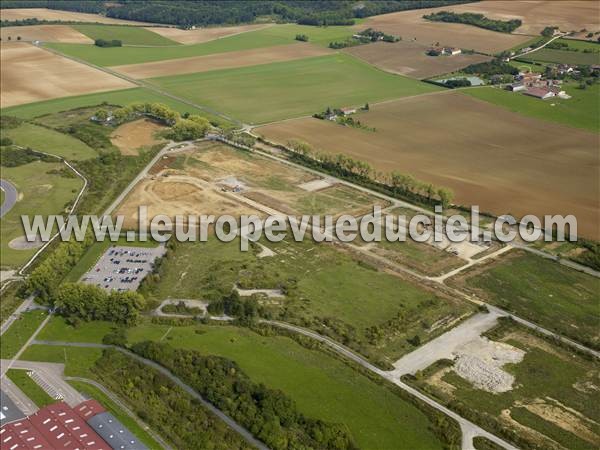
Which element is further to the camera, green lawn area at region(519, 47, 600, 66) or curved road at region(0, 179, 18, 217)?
green lawn area at region(519, 47, 600, 66)

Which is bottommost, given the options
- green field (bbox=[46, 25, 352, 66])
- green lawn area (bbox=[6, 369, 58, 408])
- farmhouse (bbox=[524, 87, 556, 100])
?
green lawn area (bbox=[6, 369, 58, 408])

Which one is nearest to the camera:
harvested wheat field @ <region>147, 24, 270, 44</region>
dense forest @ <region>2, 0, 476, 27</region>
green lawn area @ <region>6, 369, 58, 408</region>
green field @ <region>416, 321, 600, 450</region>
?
green field @ <region>416, 321, 600, 450</region>

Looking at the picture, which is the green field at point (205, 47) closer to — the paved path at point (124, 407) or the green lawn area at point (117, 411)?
the paved path at point (124, 407)

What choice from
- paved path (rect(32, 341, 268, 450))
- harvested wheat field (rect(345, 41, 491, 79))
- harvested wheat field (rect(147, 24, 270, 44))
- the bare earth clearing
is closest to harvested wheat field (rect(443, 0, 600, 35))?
harvested wheat field (rect(345, 41, 491, 79))

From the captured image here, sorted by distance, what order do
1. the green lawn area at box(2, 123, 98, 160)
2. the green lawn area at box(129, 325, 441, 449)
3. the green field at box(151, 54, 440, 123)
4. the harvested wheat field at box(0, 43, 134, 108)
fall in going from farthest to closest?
the harvested wheat field at box(0, 43, 134, 108) → the green field at box(151, 54, 440, 123) → the green lawn area at box(2, 123, 98, 160) → the green lawn area at box(129, 325, 441, 449)

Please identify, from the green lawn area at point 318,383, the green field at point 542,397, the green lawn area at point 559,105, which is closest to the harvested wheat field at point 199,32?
the green lawn area at point 559,105

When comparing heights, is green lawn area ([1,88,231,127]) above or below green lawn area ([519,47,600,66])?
below

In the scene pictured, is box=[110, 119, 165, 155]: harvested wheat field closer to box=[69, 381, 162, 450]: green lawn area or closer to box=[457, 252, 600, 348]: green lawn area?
box=[69, 381, 162, 450]: green lawn area
